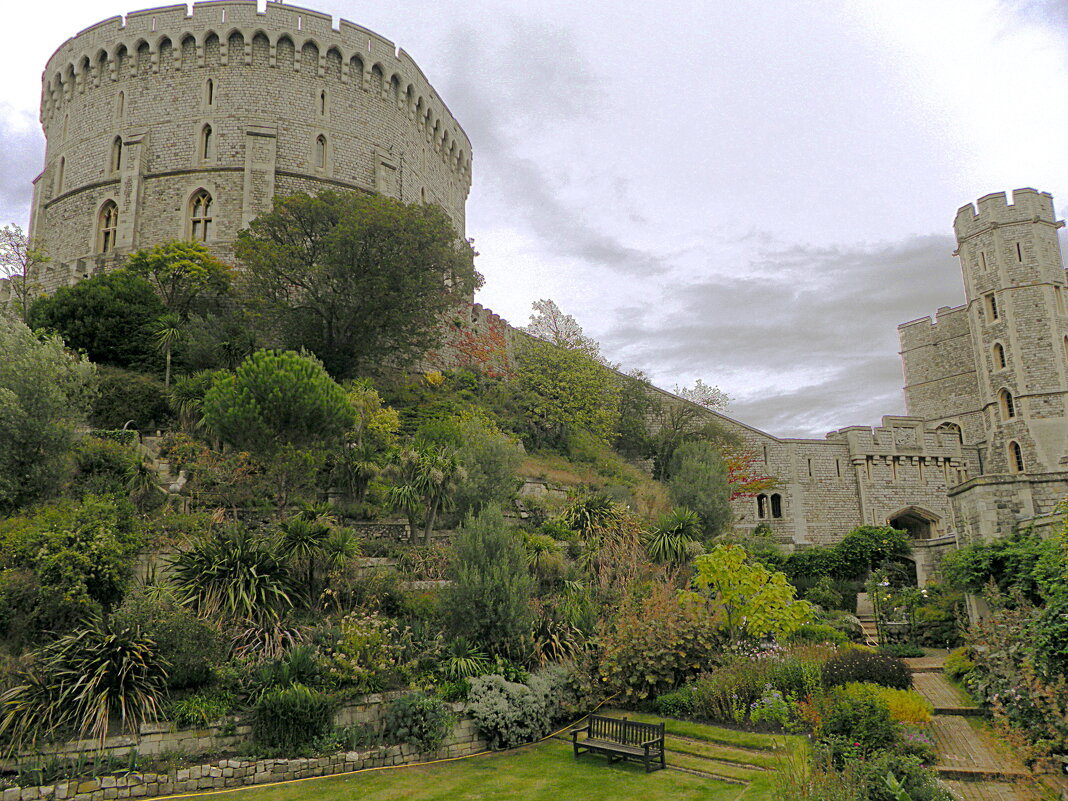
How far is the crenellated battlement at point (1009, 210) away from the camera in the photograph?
113ft

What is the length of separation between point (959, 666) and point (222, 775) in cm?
1153

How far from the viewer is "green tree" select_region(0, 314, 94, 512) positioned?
12734 mm

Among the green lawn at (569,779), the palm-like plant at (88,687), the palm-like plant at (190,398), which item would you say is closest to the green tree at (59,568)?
the palm-like plant at (88,687)

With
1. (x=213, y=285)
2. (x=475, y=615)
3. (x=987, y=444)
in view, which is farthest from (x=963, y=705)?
(x=987, y=444)

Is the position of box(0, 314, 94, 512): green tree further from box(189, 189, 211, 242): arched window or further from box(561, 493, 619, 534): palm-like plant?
box(189, 189, 211, 242): arched window

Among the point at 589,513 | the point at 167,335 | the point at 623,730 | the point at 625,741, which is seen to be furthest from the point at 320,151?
the point at 625,741

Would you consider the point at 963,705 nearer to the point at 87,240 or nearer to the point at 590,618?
the point at 590,618

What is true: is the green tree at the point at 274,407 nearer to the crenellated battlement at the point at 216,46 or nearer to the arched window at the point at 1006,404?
the crenellated battlement at the point at 216,46

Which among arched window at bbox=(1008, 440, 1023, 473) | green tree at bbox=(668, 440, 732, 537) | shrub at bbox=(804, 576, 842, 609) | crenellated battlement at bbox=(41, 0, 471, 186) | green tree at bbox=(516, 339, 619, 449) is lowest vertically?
shrub at bbox=(804, 576, 842, 609)

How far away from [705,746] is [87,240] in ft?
95.8

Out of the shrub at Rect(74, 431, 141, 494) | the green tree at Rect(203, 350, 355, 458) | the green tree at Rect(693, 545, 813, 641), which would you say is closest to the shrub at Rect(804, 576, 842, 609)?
the green tree at Rect(693, 545, 813, 641)

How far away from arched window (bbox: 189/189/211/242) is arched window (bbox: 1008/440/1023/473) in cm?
3518

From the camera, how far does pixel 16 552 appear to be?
1038 centimetres

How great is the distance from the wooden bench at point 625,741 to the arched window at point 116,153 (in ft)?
94.6
